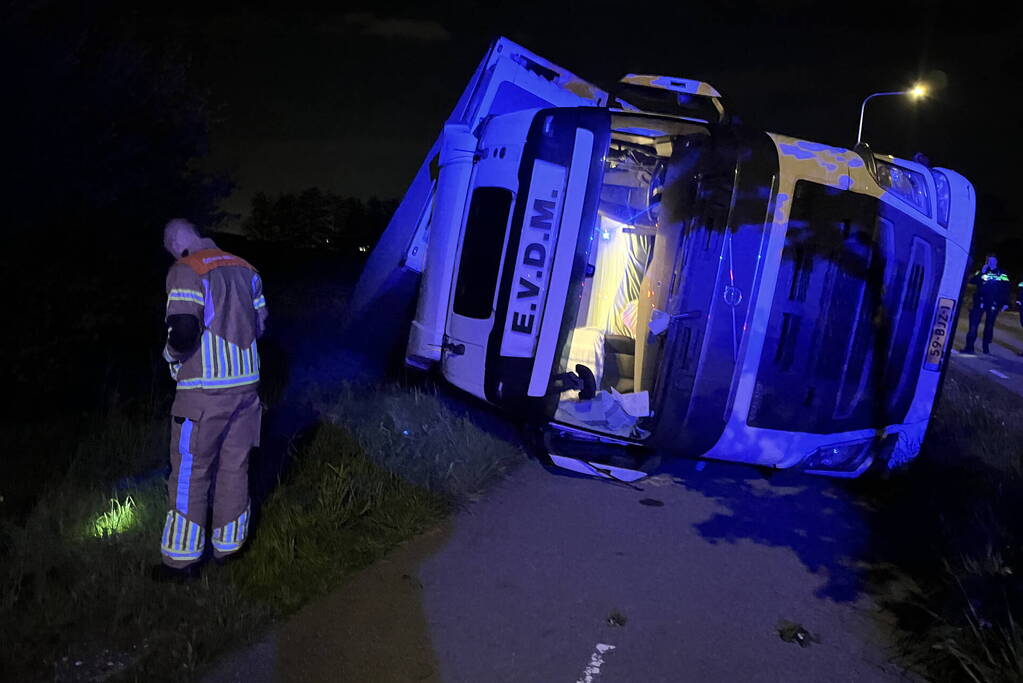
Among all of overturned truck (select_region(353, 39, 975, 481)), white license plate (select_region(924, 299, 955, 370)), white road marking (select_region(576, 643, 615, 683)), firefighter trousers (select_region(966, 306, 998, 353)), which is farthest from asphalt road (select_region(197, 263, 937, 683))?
firefighter trousers (select_region(966, 306, 998, 353))

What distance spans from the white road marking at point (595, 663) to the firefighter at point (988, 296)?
12786 mm

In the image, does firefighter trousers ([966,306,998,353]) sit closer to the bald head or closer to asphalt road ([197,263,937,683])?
asphalt road ([197,263,937,683])

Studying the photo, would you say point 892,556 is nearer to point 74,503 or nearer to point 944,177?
point 944,177

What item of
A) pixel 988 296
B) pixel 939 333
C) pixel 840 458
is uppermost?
pixel 988 296

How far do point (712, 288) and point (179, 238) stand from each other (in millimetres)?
3069

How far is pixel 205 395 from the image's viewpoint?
12.7 feet

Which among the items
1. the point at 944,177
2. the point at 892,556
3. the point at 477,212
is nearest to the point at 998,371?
the point at 944,177

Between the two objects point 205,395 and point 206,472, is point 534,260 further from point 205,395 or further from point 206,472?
point 206,472

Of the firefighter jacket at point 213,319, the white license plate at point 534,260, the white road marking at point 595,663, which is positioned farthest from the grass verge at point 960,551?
the firefighter jacket at point 213,319

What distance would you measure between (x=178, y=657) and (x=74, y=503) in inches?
69.5

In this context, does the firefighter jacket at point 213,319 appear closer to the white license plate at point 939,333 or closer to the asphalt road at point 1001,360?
the white license plate at point 939,333

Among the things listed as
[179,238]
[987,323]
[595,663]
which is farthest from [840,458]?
[987,323]

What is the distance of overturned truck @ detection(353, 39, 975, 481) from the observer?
4.92 metres

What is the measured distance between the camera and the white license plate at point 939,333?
216 inches
